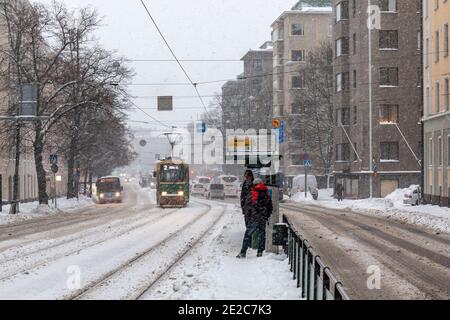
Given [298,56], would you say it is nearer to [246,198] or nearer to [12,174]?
[12,174]

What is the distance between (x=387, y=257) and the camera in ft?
56.5

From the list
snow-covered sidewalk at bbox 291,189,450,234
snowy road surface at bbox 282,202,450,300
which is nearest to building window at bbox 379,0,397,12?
snow-covered sidewalk at bbox 291,189,450,234

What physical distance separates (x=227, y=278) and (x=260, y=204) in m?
3.42

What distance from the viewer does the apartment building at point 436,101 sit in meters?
42.1

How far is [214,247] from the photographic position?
1958cm

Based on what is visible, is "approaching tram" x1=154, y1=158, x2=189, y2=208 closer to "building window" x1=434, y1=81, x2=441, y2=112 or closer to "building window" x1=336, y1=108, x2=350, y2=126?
"building window" x1=434, y1=81, x2=441, y2=112

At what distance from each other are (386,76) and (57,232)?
41.5 metres

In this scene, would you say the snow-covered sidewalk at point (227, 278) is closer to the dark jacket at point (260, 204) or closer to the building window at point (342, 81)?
the dark jacket at point (260, 204)

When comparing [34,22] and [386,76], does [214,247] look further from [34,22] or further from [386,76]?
[386,76]

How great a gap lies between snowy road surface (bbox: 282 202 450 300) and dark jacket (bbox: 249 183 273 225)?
1.63 meters

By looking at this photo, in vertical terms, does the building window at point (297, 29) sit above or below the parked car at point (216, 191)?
above

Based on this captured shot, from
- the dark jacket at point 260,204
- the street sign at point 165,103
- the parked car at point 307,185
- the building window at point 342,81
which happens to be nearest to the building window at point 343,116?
the building window at point 342,81

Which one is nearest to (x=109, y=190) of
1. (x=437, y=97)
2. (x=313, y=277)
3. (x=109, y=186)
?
(x=109, y=186)

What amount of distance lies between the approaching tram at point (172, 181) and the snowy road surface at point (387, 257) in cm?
2055
